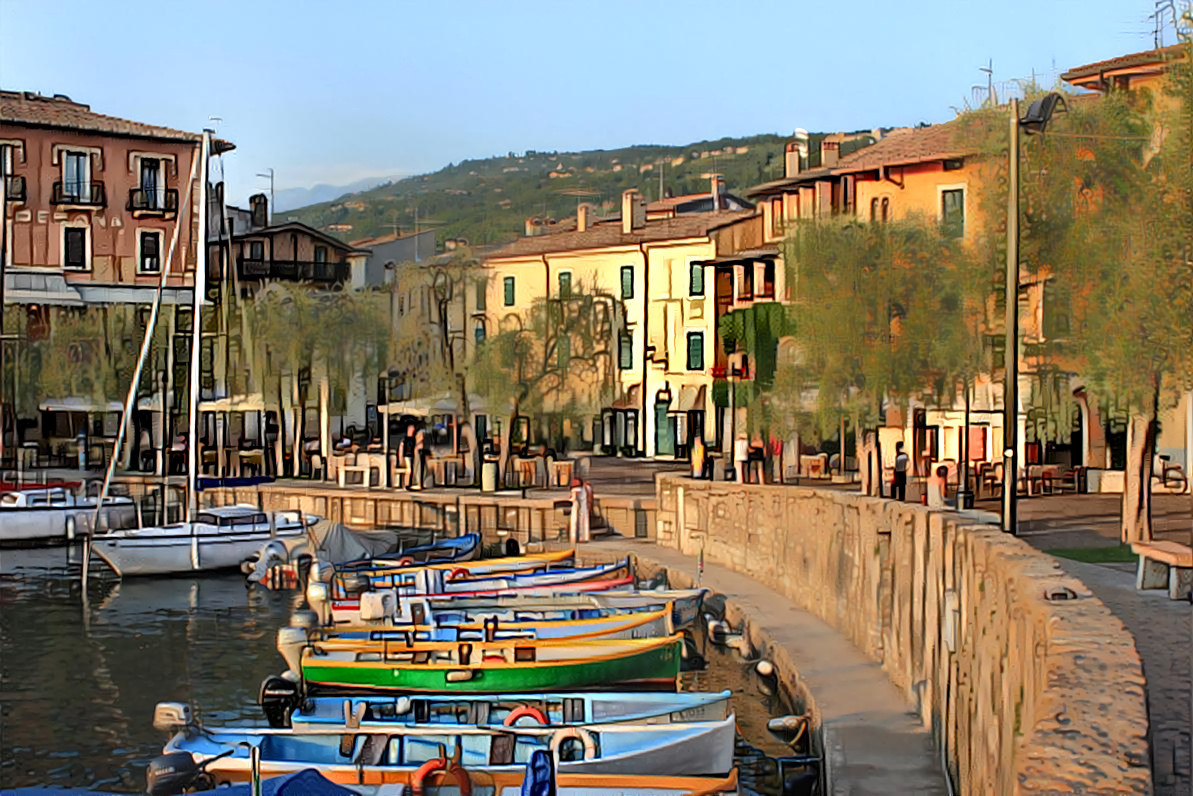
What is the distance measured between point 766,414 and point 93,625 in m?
20.0

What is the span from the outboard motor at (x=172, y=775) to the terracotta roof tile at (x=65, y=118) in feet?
201

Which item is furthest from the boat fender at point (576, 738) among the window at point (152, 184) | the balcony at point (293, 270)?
the balcony at point (293, 270)

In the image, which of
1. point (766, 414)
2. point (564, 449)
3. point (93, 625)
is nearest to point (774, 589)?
point (766, 414)

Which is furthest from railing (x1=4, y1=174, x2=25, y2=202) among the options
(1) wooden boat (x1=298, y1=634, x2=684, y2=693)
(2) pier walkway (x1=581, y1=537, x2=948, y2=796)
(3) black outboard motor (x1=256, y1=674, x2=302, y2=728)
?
(3) black outboard motor (x1=256, y1=674, x2=302, y2=728)

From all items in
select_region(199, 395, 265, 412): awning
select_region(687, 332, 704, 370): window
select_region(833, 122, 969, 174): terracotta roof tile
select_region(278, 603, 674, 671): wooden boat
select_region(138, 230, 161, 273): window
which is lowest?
select_region(278, 603, 674, 671): wooden boat

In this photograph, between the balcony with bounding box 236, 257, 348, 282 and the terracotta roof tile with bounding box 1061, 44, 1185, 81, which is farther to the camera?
the balcony with bounding box 236, 257, 348, 282

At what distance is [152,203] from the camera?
76750 mm

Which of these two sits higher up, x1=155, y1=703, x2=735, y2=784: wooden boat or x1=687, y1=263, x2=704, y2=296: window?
x1=687, y1=263, x2=704, y2=296: window

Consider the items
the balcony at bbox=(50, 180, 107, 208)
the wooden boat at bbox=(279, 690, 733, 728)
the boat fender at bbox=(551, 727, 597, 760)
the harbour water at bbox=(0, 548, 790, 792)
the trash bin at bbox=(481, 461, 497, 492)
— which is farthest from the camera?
the balcony at bbox=(50, 180, 107, 208)

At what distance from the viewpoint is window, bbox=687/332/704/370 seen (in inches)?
2751

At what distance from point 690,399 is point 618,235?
1173 centimetres

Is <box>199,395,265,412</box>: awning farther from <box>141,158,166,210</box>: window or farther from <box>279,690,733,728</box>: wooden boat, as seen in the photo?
<box>279,690,733,728</box>: wooden boat

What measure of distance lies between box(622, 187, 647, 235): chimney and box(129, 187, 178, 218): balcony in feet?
75.1

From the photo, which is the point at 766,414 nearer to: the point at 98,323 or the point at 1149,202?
the point at 1149,202
